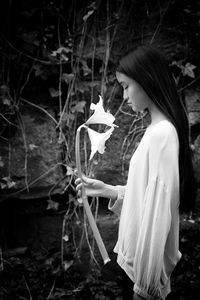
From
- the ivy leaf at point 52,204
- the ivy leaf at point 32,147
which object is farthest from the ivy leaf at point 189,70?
the ivy leaf at point 52,204

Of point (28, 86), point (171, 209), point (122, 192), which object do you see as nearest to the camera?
point (171, 209)

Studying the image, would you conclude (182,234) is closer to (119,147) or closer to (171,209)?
(119,147)

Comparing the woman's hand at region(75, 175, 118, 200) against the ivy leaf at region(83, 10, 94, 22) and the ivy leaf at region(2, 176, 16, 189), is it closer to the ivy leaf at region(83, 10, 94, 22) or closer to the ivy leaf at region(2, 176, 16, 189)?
the ivy leaf at region(2, 176, 16, 189)

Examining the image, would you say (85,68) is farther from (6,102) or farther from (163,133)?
(163,133)

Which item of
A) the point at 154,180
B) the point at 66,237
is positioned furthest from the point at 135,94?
the point at 66,237

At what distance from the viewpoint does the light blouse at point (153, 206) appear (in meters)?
1.12

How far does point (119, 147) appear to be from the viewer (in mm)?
2357

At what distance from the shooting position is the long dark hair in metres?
1.18

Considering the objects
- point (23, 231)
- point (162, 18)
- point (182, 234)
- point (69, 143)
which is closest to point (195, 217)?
point (182, 234)

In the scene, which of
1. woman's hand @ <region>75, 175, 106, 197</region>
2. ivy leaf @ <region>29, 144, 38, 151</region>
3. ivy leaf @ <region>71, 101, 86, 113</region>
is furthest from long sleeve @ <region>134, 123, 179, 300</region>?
ivy leaf @ <region>29, 144, 38, 151</region>

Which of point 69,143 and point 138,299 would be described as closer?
point 138,299

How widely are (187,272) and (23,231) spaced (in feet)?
3.75

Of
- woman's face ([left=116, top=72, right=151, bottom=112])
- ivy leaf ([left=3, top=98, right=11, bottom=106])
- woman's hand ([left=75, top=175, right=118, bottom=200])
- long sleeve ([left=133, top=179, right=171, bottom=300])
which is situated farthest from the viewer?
ivy leaf ([left=3, top=98, right=11, bottom=106])

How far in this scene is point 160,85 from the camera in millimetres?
1182
